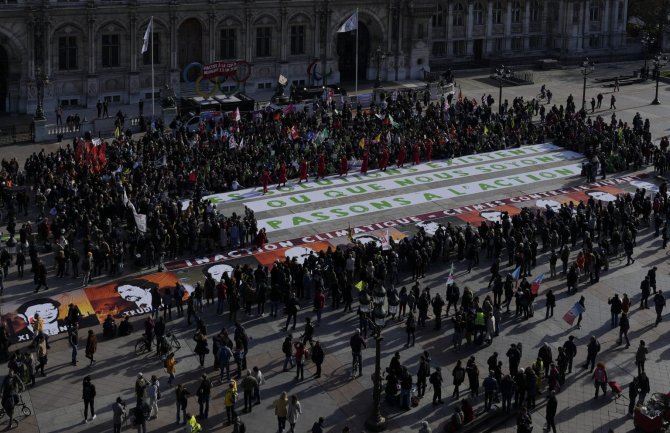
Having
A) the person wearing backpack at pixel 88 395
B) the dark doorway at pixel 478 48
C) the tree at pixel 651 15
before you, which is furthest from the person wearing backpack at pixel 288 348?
the tree at pixel 651 15

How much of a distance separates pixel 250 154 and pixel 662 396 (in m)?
30.2

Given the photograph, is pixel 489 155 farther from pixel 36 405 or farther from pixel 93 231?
pixel 36 405

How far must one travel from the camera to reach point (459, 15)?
89875 millimetres

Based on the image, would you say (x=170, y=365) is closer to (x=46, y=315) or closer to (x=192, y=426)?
(x=192, y=426)

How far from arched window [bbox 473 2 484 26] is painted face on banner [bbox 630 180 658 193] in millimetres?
38219

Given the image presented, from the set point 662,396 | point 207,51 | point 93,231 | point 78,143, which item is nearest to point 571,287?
point 662,396

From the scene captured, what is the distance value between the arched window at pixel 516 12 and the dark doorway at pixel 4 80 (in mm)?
47388

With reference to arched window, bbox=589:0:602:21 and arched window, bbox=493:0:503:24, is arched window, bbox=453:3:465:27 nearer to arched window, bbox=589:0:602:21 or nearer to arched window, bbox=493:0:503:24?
arched window, bbox=493:0:503:24

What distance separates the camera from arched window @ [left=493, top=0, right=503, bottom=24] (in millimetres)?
91544

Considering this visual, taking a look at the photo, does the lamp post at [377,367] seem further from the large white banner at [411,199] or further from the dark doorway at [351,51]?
the dark doorway at [351,51]

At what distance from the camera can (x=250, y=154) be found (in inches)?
2180

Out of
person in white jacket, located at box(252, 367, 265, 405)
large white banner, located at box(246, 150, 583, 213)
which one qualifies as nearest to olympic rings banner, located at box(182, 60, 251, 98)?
large white banner, located at box(246, 150, 583, 213)

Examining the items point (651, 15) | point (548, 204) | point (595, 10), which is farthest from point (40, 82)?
point (651, 15)

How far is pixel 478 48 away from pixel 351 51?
1643cm
